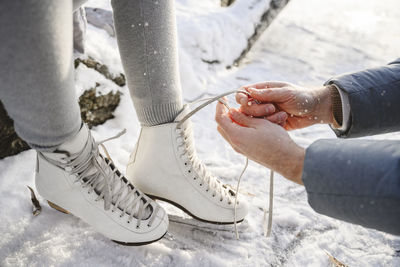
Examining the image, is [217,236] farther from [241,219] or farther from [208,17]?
[208,17]

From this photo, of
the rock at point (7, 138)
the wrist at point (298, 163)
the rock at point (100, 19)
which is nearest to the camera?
the wrist at point (298, 163)

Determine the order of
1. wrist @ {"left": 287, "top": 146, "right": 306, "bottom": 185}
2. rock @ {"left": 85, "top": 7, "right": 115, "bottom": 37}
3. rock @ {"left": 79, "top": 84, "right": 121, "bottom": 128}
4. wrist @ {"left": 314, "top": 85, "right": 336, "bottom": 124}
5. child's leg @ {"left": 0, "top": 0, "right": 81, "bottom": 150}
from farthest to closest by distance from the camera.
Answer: rock @ {"left": 85, "top": 7, "right": 115, "bottom": 37} < rock @ {"left": 79, "top": 84, "right": 121, "bottom": 128} < wrist @ {"left": 314, "top": 85, "right": 336, "bottom": 124} < wrist @ {"left": 287, "top": 146, "right": 306, "bottom": 185} < child's leg @ {"left": 0, "top": 0, "right": 81, "bottom": 150}

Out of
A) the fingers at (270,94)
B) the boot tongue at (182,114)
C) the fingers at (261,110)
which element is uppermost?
the fingers at (270,94)

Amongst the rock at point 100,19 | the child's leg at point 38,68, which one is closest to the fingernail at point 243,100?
Result: the child's leg at point 38,68

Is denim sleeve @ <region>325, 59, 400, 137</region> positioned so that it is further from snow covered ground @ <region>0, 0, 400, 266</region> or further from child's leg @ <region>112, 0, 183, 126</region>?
child's leg @ <region>112, 0, 183, 126</region>

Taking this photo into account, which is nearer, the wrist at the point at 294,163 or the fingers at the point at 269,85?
the wrist at the point at 294,163

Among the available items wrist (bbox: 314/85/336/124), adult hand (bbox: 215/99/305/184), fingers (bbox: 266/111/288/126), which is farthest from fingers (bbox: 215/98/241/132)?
wrist (bbox: 314/85/336/124)

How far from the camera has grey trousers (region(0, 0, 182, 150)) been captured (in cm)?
49

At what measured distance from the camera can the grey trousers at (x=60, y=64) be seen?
0.49 m

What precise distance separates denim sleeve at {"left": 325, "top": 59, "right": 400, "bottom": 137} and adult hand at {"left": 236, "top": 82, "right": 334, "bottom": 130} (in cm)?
7

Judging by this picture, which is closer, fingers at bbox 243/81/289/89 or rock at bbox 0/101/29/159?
fingers at bbox 243/81/289/89

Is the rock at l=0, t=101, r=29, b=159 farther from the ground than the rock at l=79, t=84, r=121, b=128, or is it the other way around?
the rock at l=0, t=101, r=29, b=159

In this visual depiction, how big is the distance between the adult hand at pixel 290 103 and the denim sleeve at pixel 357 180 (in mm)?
199

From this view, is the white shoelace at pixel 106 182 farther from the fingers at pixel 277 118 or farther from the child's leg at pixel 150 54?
the fingers at pixel 277 118
